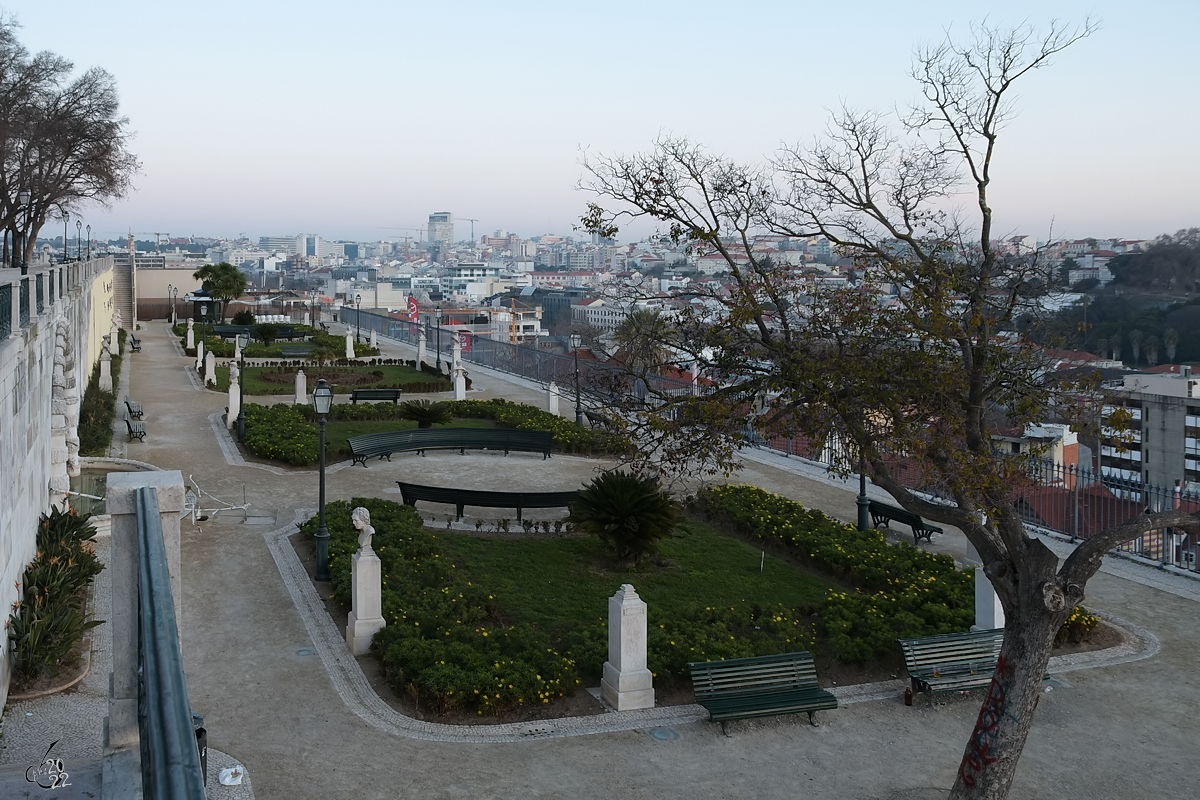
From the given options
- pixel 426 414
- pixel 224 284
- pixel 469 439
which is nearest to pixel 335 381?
pixel 426 414

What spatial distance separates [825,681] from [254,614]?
6.32 metres

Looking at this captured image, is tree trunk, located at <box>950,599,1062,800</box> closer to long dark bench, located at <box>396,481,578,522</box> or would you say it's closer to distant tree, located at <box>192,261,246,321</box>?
long dark bench, located at <box>396,481,578,522</box>

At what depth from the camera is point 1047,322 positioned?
8.17 meters

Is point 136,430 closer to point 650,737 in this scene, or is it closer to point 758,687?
point 650,737

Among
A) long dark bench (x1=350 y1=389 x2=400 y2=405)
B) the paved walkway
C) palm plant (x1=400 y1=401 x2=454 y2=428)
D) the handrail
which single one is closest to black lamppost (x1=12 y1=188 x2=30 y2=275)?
long dark bench (x1=350 y1=389 x2=400 y2=405)

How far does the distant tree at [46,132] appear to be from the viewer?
32781 millimetres

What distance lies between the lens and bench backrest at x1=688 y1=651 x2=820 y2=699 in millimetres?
9133

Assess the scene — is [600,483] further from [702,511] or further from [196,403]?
[196,403]

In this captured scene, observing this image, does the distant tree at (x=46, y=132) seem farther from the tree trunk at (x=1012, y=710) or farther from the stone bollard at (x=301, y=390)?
the tree trunk at (x=1012, y=710)

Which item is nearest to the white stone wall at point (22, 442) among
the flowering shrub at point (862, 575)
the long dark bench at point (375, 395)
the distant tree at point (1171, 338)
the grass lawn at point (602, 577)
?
the grass lawn at point (602, 577)

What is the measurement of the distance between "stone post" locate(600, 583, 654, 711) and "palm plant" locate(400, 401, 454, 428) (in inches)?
575

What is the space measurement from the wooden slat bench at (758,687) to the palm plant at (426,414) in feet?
48.7

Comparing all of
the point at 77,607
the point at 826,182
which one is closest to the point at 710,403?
the point at 826,182

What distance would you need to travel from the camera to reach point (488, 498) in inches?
612
